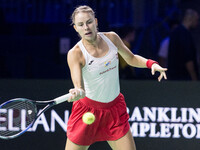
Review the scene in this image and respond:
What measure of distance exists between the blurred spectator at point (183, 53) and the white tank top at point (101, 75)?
2.00 metres

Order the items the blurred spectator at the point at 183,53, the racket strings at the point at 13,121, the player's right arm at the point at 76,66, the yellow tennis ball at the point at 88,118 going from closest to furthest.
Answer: the player's right arm at the point at 76,66, the yellow tennis ball at the point at 88,118, the racket strings at the point at 13,121, the blurred spectator at the point at 183,53

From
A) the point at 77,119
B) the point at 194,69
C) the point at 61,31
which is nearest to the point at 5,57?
the point at 61,31

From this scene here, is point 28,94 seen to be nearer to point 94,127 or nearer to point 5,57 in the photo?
point 94,127

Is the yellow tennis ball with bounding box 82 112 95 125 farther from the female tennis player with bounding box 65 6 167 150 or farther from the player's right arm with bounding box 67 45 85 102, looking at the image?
the player's right arm with bounding box 67 45 85 102

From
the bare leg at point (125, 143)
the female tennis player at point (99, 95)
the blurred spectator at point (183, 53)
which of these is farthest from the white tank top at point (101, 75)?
the blurred spectator at point (183, 53)

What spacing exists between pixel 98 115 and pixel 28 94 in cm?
149

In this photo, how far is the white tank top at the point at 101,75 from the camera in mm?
3736

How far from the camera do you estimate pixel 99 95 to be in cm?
384

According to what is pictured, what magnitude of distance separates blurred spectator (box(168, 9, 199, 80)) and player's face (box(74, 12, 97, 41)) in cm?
224

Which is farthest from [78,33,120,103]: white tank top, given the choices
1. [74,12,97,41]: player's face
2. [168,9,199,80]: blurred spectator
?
[168,9,199,80]: blurred spectator

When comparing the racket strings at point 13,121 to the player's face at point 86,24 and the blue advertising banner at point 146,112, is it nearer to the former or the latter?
the blue advertising banner at point 146,112

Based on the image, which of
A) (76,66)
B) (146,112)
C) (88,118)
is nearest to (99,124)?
(88,118)

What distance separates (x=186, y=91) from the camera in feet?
16.6

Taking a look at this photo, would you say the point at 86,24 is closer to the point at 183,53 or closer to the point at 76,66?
the point at 76,66
